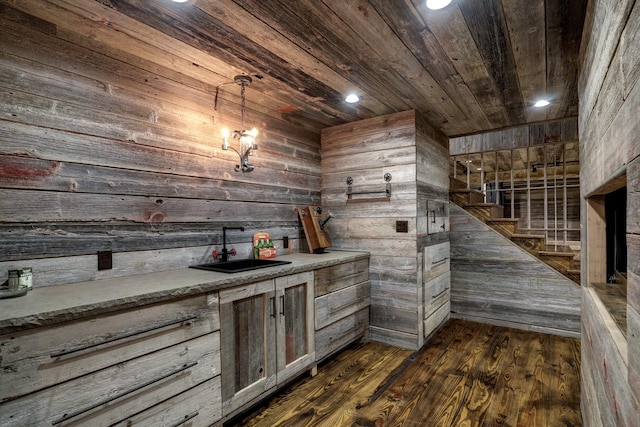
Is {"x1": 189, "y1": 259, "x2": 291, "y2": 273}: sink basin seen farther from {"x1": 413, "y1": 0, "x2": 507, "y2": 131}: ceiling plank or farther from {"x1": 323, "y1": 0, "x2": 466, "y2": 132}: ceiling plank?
{"x1": 413, "y1": 0, "x2": 507, "y2": 131}: ceiling plank

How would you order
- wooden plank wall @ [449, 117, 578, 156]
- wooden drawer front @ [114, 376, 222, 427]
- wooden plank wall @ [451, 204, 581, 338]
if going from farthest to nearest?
wooden plank wall @ [449, 117, 578, 156] → wooden plank wall @ [451, 204, 581, 338] → wooden drawer front @ [114, 376, 222, 427]

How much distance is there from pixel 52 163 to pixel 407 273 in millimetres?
2765

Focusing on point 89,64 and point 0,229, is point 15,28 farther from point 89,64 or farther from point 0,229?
point 0,229

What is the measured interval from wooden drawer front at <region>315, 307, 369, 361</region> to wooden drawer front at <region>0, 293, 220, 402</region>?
3.71 feet

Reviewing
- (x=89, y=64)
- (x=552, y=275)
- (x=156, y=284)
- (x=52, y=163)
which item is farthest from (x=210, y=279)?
(x=552, y=275)

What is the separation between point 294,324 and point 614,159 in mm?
2012

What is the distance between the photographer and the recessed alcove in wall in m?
1.57

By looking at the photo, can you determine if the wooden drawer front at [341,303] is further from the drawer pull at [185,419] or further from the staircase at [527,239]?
the staircase at [527,239]

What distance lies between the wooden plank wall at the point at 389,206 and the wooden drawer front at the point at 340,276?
158mm

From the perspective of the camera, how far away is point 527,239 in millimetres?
3721

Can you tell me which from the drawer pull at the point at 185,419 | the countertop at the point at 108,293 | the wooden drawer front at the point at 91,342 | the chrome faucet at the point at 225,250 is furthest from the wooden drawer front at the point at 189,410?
the chrome faucet at the point at 225,250

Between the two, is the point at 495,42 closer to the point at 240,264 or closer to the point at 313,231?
the point at 313,231

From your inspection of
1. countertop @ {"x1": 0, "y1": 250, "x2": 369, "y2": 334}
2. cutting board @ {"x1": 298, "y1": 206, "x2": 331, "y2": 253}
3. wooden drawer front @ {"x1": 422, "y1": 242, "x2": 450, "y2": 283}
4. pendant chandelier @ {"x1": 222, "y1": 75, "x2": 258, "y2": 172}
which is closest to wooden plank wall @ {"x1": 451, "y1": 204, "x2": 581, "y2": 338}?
wooden drawer front @ {"x1": 422, "y1": 242, "x2": 450, "y2": 283}

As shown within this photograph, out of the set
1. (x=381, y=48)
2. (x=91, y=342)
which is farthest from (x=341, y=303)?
(x=381, y=48)
